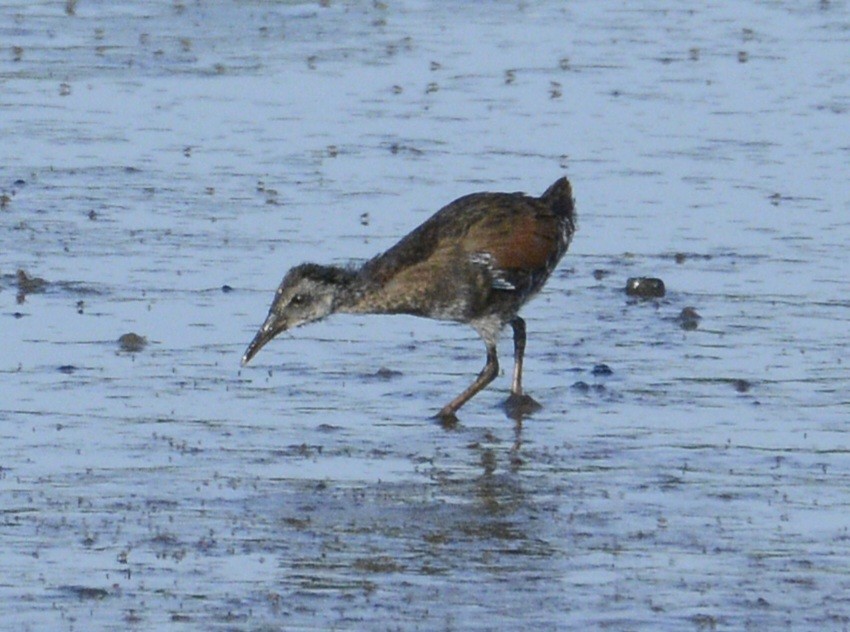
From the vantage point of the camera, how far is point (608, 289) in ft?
44.7

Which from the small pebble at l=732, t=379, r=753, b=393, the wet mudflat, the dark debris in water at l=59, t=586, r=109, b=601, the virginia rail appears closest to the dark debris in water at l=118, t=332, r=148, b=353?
the wet mudflat

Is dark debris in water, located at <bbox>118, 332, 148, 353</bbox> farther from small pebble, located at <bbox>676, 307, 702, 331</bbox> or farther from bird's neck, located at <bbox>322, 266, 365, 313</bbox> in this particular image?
small pebble, located at <bbox>676, 307, 702, 331</bbox>

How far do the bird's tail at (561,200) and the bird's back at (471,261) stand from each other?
0.09 m

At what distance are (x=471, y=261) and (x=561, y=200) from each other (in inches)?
37.0

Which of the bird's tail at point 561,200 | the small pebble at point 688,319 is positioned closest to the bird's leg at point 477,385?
the bird's tail at point 561,200

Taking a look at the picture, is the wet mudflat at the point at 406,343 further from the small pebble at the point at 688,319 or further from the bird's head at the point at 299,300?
the bird's head at the point at 299,300

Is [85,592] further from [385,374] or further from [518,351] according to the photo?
[518,351]

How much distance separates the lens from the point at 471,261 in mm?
11914

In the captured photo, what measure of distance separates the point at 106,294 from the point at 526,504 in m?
4.16

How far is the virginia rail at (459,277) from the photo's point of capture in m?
11.4

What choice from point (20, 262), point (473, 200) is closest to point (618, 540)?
point (473, 200)

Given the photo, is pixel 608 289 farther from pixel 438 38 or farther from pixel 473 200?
pixel 438 38

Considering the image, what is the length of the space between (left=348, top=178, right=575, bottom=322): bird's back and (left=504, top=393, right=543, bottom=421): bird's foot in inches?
20.8

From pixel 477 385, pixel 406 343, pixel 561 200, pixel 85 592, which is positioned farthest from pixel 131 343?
pixel 85 592
